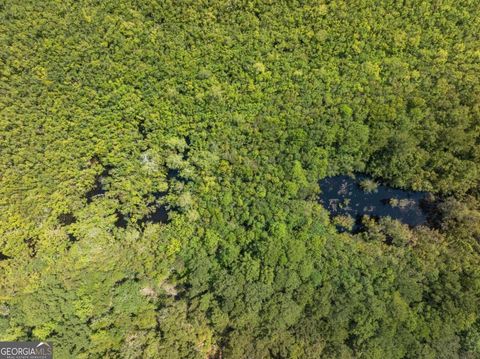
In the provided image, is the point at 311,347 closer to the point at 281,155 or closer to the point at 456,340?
the point at 456,340

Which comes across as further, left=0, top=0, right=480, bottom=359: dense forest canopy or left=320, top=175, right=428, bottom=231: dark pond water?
left=320, top=175, right=428, bottom=231: dark pond water

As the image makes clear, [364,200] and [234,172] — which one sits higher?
[234,172]

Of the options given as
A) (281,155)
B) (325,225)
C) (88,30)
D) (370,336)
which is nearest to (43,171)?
(88,30)

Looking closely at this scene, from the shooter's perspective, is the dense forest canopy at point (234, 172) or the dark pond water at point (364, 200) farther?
the dark pond water at point (364, 200)

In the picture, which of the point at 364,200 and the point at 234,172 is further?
the point at 364,200
